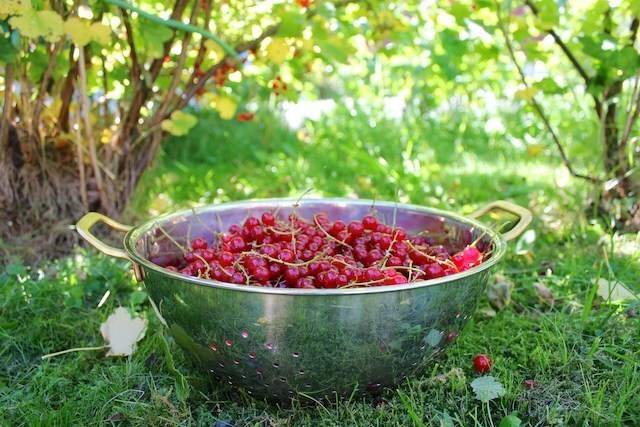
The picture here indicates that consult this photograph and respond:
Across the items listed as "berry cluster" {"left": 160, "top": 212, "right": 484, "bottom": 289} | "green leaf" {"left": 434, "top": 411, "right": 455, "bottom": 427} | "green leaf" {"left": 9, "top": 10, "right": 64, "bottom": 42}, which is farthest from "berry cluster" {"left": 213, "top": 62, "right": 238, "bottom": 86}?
"green leaf" {"left": 434, "top": 411, "right": 455, "bottom": 427}

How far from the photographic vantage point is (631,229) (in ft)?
7.50

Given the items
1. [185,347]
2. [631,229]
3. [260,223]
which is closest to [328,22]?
[260,223]

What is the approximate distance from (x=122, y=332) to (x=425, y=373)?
0.70m

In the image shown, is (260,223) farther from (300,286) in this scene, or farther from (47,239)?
(47,239)

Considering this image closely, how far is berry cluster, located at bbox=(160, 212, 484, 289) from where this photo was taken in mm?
1211

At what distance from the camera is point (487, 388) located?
4.32 ft

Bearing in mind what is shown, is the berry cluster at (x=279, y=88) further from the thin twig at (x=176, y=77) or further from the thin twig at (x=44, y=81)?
the thin twig at (x=44, y=81)

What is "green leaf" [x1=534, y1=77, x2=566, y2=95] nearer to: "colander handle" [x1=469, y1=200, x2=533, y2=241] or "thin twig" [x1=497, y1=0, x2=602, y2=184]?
"thin twig" [x1=497, y1=0, x2=602, y2=184]

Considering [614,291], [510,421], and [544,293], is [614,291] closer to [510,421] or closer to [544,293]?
[544,293]

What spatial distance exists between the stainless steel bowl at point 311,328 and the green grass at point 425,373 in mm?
85

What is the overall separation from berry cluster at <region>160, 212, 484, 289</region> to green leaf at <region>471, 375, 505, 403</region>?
0.23 m

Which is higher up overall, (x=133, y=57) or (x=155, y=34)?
(x=155, y=34)

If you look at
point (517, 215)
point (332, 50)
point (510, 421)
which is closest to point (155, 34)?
point (332, 50)

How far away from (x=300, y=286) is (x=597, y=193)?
5.13ft
